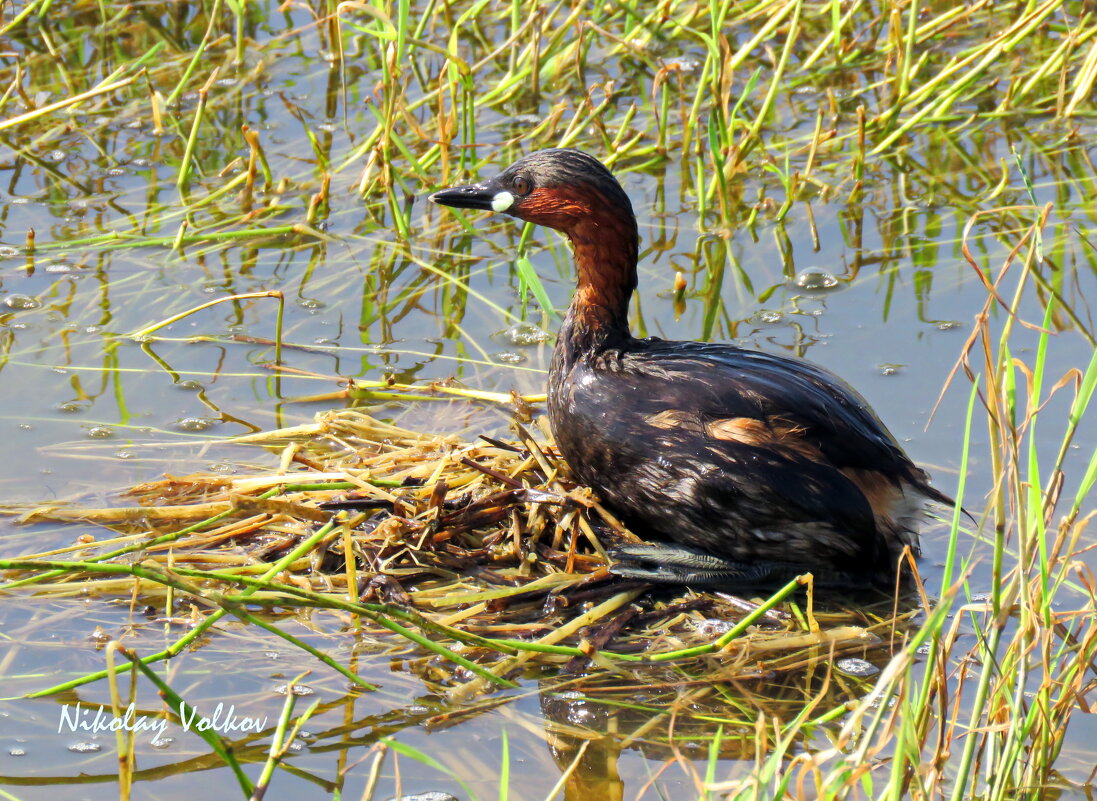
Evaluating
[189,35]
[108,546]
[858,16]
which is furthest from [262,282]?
[858,16]

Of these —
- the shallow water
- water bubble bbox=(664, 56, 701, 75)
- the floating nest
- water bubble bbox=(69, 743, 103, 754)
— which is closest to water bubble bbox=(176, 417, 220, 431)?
the shallow water

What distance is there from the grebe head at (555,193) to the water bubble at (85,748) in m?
2.10

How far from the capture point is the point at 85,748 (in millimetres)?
3068

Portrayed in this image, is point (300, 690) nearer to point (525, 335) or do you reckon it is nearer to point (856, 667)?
point (856, 667)

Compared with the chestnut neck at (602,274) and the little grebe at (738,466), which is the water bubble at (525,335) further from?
the little grebe at (738,466)

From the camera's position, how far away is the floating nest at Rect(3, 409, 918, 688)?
346 cm

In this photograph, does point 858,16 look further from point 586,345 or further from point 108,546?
point 108,546

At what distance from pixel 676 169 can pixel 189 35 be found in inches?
114

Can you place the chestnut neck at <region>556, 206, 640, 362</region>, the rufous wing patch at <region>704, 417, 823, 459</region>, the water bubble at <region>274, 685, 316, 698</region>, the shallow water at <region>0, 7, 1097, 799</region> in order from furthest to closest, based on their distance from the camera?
the chestnut neck at <region>556, 206, 640, 362</region>, the rufous wing patch at <region>704, 417, 823, 459</region>, the water bubble at <region>274, 685, 316, 698</region>, the shallow water at <region>0, 7, 1097, 799</region>

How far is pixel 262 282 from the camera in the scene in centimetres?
531

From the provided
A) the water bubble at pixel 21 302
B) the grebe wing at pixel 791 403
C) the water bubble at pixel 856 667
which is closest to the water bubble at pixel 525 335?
the grebe wing at pixel 791 403

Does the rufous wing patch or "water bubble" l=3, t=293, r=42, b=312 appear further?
"water bubble" l=3, t=293, r=42, b=312

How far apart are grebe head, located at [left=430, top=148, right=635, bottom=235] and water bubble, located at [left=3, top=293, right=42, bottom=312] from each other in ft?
5.83

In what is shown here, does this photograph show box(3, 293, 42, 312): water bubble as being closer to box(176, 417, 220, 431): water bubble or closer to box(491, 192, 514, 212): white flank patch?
box(176, 417, 220, 431): water bubble
